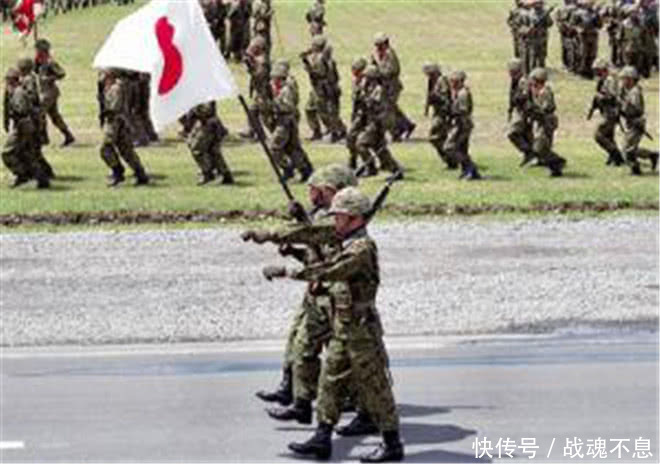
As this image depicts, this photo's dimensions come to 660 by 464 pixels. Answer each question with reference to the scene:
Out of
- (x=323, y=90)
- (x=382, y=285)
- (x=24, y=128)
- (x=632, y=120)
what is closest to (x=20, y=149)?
(x=24, y=128)

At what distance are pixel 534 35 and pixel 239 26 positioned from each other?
608cm

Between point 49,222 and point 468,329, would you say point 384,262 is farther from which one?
point 49,222

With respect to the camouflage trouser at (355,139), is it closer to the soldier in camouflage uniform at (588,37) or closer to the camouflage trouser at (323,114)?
the camouflage trouser at (323,114)

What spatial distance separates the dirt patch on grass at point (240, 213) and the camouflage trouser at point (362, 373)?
1128cm

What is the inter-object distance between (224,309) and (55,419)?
14.7ft

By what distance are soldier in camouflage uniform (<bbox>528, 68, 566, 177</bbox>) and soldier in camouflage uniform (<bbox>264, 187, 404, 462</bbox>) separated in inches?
608

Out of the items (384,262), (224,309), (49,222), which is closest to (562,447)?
(224,309)

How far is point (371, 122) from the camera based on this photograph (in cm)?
2628

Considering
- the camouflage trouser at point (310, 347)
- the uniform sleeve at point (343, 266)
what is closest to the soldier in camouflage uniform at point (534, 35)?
the camouflage trouser at point (310, 347)

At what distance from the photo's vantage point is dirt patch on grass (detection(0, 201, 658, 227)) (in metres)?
22.9

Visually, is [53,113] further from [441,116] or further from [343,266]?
[343,266]

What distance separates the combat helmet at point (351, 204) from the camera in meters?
11.3

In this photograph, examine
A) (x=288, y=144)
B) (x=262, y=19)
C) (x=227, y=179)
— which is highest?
(x=288, y=144)

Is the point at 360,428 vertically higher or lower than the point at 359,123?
higher
